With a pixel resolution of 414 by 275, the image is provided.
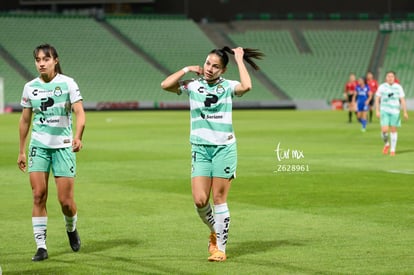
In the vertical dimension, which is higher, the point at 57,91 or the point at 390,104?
the point at 390,104

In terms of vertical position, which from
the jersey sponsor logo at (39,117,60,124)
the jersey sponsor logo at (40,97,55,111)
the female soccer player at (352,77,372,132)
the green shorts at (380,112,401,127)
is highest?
the female soccer player at (352,77,372,132)

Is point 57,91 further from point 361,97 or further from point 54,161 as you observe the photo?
point 361,97

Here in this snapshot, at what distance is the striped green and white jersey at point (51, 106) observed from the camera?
10.8 metres

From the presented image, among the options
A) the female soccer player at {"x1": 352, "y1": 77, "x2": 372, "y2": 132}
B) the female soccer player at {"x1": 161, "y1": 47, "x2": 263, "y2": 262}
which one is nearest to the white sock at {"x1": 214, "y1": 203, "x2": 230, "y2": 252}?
the female soccer player at {"x1": 161, "y1": 47, "x2": 263, "y2": 262}

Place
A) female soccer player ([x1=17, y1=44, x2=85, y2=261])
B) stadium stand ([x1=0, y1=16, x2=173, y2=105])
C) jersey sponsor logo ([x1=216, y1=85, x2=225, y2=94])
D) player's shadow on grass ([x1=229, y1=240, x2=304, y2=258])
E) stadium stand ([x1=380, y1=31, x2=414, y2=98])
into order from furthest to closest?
stadium stand ([x1=380, y1=31, x2=414, y2=98]) < stadium stand ([x1=0, y1=16, x2=173, y2=105]) < player's shadow on grass ([x1=229, y1=240, x2=304, y2=258]) < jersey sponsor logo ([x1=216, y1=85, x2=225, y2=94]) < female soccer player ([x1=17, y1=44, x2=85, y2=261])

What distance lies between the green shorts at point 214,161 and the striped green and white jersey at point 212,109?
2.8 inches

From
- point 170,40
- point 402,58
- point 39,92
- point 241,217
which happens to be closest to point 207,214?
point 39,92

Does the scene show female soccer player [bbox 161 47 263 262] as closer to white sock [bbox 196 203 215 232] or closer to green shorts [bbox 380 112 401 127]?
white sock [bbox 196 203 215 232]

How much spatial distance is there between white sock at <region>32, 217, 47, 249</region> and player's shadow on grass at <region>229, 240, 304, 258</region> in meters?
2.09

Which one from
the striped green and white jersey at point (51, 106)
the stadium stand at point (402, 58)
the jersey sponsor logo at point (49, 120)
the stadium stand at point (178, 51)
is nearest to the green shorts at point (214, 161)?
the striped green and white jersey at point (51, 106)

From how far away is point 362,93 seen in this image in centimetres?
4375

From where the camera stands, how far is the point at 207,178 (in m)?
10.9

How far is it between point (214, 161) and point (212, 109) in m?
0.57

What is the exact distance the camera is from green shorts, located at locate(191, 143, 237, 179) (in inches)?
426
